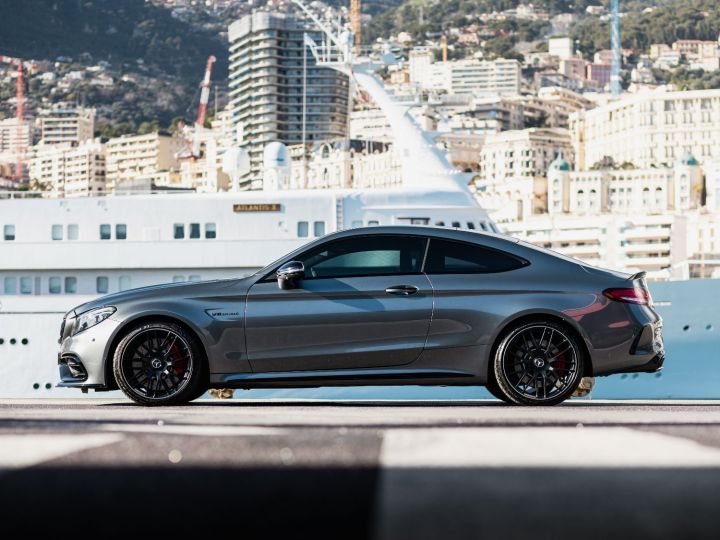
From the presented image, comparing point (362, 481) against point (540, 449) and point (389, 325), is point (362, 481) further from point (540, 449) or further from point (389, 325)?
point (389, 325)

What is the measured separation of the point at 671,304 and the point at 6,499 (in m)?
17.0

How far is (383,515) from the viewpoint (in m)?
3.41

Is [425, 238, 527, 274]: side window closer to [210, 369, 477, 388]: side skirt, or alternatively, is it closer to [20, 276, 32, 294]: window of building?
[210, 369, 477, 388]: side skirt

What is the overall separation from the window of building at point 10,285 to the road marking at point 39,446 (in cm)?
2310

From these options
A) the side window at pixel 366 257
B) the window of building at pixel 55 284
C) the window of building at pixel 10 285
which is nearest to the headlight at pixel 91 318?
the side window at pixel 366 257

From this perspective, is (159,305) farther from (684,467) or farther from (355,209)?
(355,209)

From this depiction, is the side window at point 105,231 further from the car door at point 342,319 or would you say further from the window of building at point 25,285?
the car door at point 342,319

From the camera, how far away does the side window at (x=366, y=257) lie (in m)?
9.26

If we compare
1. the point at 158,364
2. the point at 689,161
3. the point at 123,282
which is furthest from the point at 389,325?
the point at 689,161

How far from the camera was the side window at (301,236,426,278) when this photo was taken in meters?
9.26

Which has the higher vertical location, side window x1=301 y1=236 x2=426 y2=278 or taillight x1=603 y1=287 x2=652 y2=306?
side window x1=301 y1=236 x2=426 y2=278

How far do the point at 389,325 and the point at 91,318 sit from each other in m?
2.16

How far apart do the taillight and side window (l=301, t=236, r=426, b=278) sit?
1.33 metres

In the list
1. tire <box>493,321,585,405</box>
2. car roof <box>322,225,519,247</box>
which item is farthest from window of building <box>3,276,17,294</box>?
tire <box>493,321,585,405</box>
